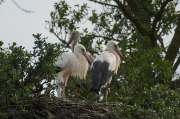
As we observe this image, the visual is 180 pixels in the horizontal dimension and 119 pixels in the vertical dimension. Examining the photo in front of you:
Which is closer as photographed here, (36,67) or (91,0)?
(36,67)

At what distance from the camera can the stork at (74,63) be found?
6.98 m

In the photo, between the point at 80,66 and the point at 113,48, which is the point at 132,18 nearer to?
the point at 113,48

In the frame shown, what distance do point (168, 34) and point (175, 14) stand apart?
0.66m

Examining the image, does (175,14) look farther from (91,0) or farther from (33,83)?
(33,83)

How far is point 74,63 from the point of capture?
7.01 m

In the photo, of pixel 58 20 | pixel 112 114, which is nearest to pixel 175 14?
pixel 58 20

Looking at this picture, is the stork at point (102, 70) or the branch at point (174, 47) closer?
the stork at point (102, 70)

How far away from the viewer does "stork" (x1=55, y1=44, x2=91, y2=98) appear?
22.9 ft

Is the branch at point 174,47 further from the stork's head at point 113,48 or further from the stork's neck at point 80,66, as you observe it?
the stork's neck at point 80,66

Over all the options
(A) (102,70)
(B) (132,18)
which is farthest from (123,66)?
(B) (132,18)

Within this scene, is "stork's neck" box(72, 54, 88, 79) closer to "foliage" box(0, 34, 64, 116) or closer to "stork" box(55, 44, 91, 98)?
"stork" box(55, 44, 91, 98)

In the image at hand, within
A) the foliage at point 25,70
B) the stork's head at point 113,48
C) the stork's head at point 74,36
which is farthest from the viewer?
the stork's head at point 74,36

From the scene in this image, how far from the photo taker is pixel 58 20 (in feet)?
27.4

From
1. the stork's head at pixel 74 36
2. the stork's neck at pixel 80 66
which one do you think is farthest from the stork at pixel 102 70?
the stork's head at pixel 74 36
